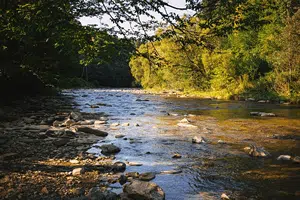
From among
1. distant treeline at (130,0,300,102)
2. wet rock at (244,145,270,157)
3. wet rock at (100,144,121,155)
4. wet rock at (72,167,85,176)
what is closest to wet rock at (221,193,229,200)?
distant treeline at (130,0,300,102)

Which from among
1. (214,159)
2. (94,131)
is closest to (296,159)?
(214,159)

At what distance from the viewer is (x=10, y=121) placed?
1184 centimetres

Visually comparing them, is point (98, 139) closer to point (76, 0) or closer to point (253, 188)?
point (253, 188)

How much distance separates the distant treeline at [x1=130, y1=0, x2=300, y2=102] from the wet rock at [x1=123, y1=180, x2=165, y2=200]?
1826mm

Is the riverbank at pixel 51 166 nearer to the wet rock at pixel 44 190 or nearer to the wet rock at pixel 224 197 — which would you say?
the wet rock at pixel 44 190

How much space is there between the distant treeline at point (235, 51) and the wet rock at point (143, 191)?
183cm

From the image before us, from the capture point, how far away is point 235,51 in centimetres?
3384

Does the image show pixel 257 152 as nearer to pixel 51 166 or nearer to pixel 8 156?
pixel 51 166

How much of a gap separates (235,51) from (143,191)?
31682 mm

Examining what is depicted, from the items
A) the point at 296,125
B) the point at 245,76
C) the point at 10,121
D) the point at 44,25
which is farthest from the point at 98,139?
the point at 245,76

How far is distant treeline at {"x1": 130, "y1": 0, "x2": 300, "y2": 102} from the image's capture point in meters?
3.29

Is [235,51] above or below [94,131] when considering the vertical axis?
above

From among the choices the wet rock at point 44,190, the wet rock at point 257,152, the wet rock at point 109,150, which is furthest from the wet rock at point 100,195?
the wet rock at point 257,152

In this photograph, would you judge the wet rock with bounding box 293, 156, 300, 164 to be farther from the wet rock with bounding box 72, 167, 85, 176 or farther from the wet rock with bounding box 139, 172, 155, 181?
the wet rock with bounding box 72, 167, 85, 176
